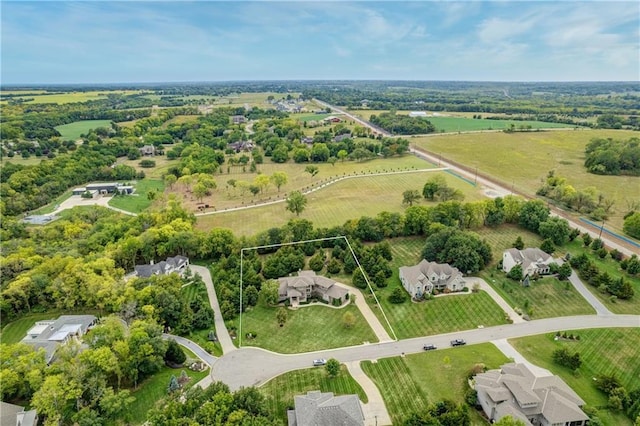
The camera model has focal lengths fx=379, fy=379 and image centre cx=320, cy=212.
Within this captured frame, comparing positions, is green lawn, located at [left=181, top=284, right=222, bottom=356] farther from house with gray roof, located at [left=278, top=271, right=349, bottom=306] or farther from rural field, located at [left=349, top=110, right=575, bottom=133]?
rural field, located at [left=349, top=110, right=575, bottom=133]

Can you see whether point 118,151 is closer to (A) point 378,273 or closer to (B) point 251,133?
(B) point 251,133

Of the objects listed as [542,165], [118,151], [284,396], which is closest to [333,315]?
[284,396]

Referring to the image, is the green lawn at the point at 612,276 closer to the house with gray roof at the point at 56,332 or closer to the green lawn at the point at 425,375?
the green lawn at the point at 425,375

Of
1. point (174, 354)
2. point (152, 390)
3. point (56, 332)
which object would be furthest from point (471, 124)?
point (56, 332)

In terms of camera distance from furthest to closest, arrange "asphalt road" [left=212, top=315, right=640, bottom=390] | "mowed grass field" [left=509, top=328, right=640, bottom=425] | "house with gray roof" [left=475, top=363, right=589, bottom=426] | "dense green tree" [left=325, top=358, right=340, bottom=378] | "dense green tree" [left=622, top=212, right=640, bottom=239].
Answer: "dense green tree" [left=622, top=212, right=640, bottom=239] → "asphalt road" [left=212, top=315, right=640, bottom=390] → "dense green tree" [left=325, top=358, right=340, bottom=378] → "mowed grass field" [left=509, top=328, right=640, bottom=425] → "house with gray roof" [left=475, top=363, right=589, bottom=426]

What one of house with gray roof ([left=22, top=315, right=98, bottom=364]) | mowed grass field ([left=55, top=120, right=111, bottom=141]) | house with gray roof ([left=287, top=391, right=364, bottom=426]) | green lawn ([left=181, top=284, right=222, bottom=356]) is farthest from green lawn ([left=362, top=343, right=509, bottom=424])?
mowed grass field ([left=55, top=120, right=111, bottom=141])
